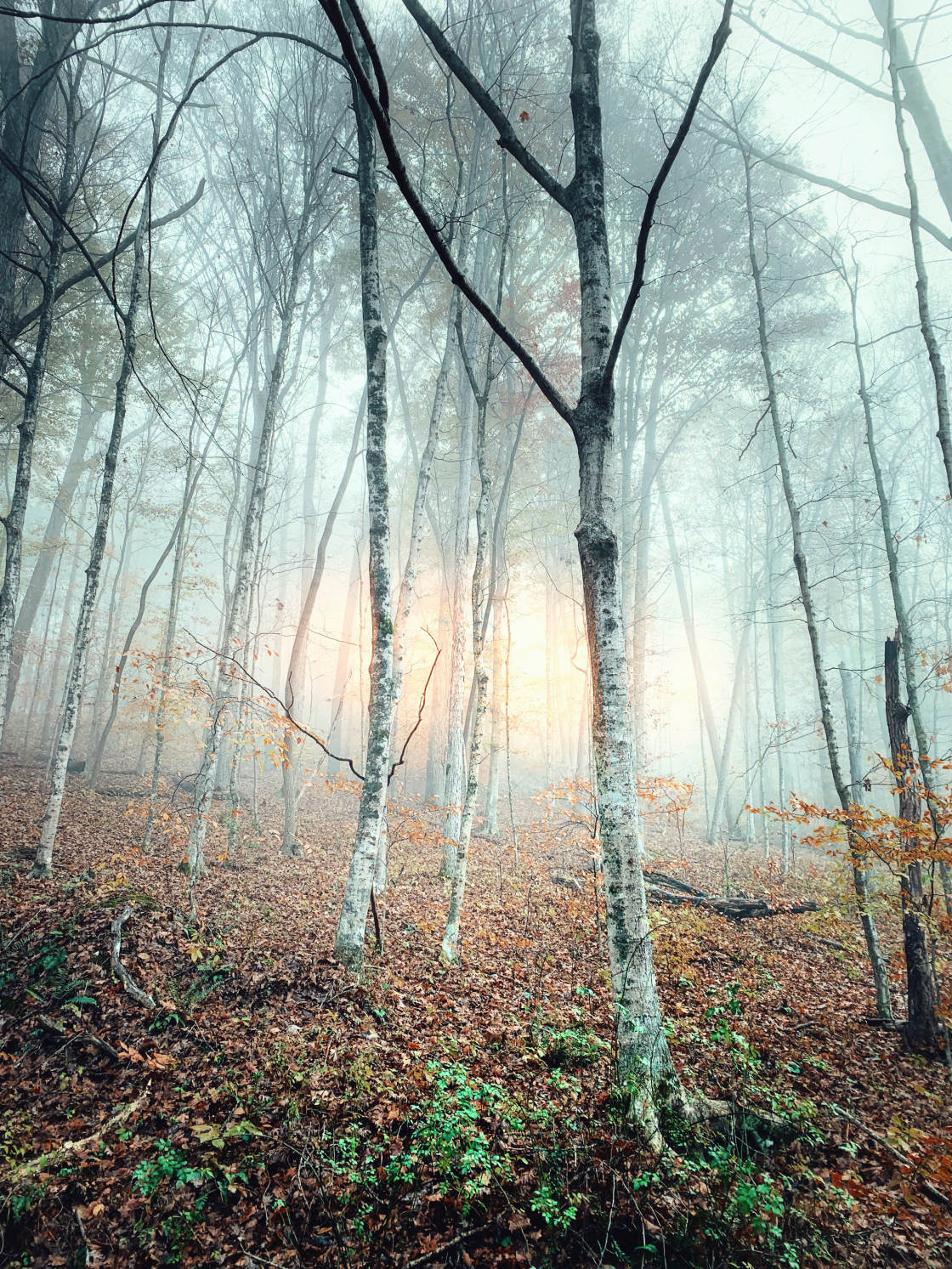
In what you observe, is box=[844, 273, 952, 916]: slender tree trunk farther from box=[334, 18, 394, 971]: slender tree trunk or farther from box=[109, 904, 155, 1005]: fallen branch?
box=[109, 904, 155, 1005]: fallen branch

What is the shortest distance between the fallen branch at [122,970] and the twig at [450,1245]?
2563mm

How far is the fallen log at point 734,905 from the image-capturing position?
28.6 ft

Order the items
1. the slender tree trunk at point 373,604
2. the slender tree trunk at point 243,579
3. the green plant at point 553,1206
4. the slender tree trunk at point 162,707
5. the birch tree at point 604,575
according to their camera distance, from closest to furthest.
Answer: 1. the green plant at point 553,1206
2. the birch tree at point 604,575
3. the slender tree trunk at point 373,604
4. the slender tree trunk at point 243,579
5. the slender tree trunk at point 162,707

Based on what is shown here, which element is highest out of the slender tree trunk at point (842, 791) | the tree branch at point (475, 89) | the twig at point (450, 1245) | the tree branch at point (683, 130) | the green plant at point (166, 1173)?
the tree branch at point (475, 89)

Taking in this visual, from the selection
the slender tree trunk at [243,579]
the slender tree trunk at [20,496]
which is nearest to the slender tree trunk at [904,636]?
the slender tree trunk at [243,579]

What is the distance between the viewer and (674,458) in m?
21.0

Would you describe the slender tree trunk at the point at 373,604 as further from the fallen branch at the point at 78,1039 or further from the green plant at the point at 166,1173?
the green plant at the point at 166,1173

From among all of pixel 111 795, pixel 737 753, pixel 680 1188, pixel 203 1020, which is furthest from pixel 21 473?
pixel 737 753

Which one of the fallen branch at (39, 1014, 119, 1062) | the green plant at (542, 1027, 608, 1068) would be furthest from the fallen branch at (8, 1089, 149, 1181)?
the green plant at (542, 1027, 608, 1068)

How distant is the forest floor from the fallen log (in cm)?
183

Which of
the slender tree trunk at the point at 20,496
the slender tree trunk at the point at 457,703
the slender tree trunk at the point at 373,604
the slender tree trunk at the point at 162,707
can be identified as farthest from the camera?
the slender tree trunk at the point at 457,703

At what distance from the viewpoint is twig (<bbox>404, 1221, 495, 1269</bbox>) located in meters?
2.72

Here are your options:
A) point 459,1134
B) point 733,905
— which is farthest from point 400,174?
point 733,905

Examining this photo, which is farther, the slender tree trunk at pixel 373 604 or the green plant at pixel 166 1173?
the slender tree trunk at pixel 373 604
